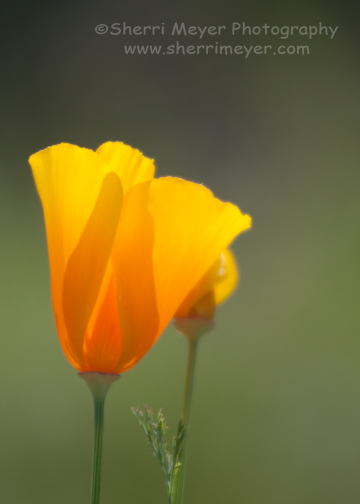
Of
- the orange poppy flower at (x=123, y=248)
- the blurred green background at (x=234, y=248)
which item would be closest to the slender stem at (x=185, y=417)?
the orange poppy flower at (x=123, y=248)

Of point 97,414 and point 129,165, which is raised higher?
point 129,165

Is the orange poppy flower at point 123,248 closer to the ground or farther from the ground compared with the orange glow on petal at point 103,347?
farther from the ground

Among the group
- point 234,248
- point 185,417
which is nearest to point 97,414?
point 185,417

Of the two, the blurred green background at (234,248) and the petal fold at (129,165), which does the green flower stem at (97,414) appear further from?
the blurred green background at (234,248)

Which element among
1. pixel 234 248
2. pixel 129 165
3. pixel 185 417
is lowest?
pixel 185 417

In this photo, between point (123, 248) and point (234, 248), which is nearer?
point (123, 248)

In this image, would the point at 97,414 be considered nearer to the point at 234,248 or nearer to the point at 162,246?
the point at 162,246

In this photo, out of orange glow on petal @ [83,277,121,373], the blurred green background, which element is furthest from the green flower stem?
the blurred green background
